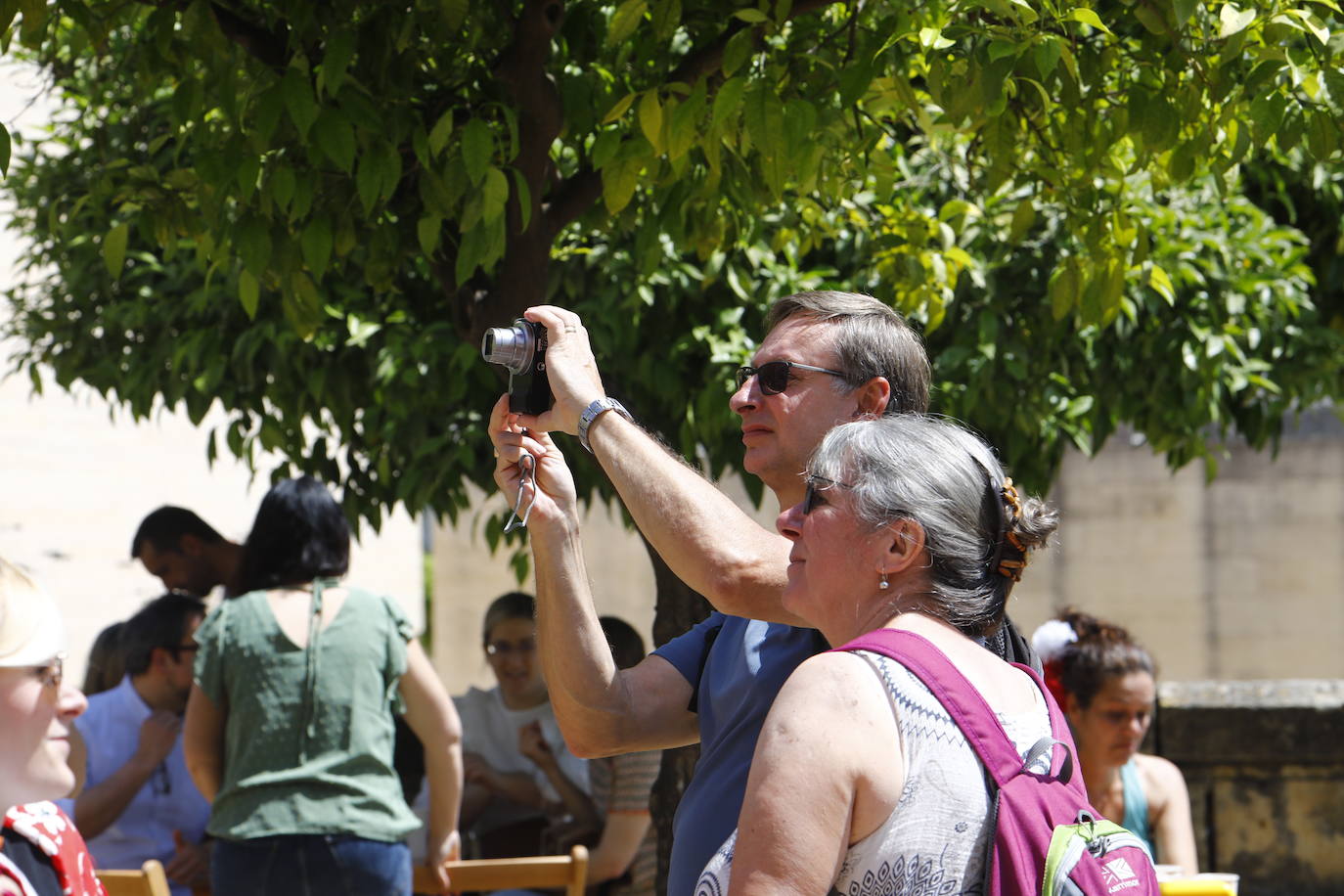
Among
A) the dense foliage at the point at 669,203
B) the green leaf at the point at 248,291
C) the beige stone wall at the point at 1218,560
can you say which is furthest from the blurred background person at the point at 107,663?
the beige stone wall at the point at 1218,560

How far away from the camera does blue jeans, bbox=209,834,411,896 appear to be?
3930 millimetres

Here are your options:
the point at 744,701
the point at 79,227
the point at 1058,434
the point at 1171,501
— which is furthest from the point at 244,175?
the point at 1171,501

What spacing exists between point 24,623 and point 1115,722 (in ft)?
10.2

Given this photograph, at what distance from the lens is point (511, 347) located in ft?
7.74

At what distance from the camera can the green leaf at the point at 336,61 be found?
9.29 feet

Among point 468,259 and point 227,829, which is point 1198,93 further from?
point 227,829

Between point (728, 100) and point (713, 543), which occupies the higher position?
point (728, 100)

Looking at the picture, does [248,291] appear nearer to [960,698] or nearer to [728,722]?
[728,722]

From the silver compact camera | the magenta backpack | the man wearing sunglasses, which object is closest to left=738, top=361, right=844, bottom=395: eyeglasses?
the man wearing sunglasses

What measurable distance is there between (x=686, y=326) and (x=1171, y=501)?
10098mm

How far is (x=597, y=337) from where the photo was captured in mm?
4598

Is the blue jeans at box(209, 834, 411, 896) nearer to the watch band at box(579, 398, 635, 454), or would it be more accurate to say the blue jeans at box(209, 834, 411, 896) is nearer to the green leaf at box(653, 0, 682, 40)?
the watch band at box(579, 398, 635, 454)

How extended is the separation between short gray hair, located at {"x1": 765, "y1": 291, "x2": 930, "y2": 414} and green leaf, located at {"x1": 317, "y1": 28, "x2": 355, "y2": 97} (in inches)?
39.0

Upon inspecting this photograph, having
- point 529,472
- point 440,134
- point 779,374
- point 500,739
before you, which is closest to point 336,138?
point 440,134
